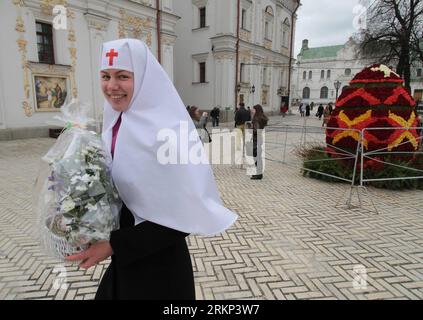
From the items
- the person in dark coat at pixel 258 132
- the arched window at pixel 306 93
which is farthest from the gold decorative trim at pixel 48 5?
the arched window at pixel 306 93

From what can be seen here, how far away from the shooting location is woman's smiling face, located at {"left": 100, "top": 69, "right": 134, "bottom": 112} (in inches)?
53.2

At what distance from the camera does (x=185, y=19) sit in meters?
28.2

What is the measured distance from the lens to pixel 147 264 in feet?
4.76

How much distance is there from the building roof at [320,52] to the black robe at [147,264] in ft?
325

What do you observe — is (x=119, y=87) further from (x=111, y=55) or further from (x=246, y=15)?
(x=246, y=15)

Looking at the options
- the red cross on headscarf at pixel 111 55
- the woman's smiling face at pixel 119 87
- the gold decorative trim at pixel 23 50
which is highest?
the gold decorative trim at pixel 23 50

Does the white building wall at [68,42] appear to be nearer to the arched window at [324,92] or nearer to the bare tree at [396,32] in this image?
the bare tree at [396,32]

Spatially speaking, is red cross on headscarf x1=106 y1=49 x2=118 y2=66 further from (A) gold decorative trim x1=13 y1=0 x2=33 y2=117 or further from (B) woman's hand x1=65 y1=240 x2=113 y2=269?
(A) gold decorative trim x1=13 y1=0 x2=33 y2=117

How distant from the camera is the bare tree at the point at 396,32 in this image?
64.3 ft

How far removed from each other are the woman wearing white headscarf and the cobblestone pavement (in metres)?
1.85

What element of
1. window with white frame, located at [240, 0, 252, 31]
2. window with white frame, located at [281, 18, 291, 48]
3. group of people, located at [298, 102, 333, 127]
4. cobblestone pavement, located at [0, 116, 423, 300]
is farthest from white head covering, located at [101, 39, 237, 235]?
window with white frame, located at [281, 18, 291, 48]

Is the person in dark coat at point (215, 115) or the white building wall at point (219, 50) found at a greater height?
the white building wall at point (219, 50)

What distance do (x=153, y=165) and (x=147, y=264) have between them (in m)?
0.53
